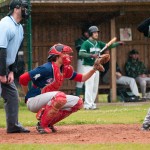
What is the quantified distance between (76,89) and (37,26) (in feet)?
8.31

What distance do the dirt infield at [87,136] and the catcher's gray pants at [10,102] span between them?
0.21 m

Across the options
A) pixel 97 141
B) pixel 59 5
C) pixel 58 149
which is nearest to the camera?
pixel 58 149

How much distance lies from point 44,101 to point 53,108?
0.84 feet

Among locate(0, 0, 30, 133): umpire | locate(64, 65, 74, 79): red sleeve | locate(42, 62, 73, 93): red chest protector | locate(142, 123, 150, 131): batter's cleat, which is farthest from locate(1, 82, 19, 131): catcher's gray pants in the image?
locate(142, 123, 150, 131): batter's cleat

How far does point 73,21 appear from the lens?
20.3 metres

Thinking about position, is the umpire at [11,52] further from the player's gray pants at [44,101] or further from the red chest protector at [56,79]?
the red chest protector at [56,79]

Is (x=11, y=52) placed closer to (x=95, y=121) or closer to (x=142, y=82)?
(x=95, y=121)

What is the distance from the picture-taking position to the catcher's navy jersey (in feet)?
30.6

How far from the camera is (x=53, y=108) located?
9.24 metres

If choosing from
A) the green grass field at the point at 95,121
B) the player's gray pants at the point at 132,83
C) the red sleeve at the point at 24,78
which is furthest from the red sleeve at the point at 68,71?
the player's gray pants at the point at 132,83

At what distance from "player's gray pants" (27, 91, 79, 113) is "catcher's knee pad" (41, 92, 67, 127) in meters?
0.09

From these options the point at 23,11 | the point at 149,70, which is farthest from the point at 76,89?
the point at 23,11

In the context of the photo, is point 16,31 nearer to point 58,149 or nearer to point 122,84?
point 58,149

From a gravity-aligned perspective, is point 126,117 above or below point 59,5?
below
